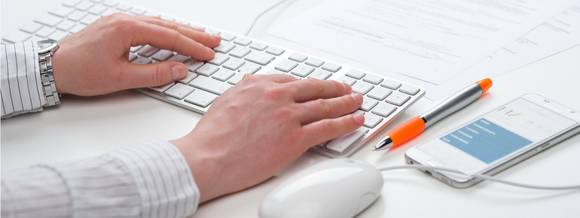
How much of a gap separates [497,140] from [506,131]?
0.02 m

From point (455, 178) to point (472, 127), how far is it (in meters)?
0.09

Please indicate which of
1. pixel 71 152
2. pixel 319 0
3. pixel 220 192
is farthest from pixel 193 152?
pixel 319 0

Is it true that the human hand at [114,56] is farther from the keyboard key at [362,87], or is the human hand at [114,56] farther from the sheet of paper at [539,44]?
the sheet of paper at [539,44]

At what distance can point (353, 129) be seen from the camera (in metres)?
0.75

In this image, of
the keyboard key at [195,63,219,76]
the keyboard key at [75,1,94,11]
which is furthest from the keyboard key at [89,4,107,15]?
the keyboard key at [195,63,219,76]

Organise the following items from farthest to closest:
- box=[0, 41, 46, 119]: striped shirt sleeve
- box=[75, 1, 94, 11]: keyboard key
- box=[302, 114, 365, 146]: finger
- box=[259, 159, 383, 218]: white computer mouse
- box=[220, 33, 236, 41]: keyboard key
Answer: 1. box=[75, 1, 94, 11]: keyboard key
2. box=[220, 33, 236, 41]: keyboard key
3. box=[0, 41, 46, 119]: striped shirt sleeve
4. box=[302, 114, 365, 146]: finger
5. box=[259, 159, 383, 218]: white computer mouse

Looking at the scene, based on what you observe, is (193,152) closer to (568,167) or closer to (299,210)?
(299,210)

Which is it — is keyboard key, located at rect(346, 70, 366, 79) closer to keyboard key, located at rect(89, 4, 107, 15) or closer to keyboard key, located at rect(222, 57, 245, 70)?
keyboard key, located at rect(222, 57, 245, 70)

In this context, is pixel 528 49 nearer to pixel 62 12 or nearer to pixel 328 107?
pixel 328 107

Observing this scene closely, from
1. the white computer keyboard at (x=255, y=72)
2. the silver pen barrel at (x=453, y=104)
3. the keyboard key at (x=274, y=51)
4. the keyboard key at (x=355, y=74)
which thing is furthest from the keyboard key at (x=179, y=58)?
the silver pen barrel at (x=453, y=104)

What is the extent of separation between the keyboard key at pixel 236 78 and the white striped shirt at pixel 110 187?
0.57 feet

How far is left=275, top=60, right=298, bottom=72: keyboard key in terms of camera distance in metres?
0.87

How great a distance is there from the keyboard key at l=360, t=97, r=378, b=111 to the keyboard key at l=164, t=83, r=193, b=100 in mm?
203

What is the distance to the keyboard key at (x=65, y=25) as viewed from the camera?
1.01 meters
